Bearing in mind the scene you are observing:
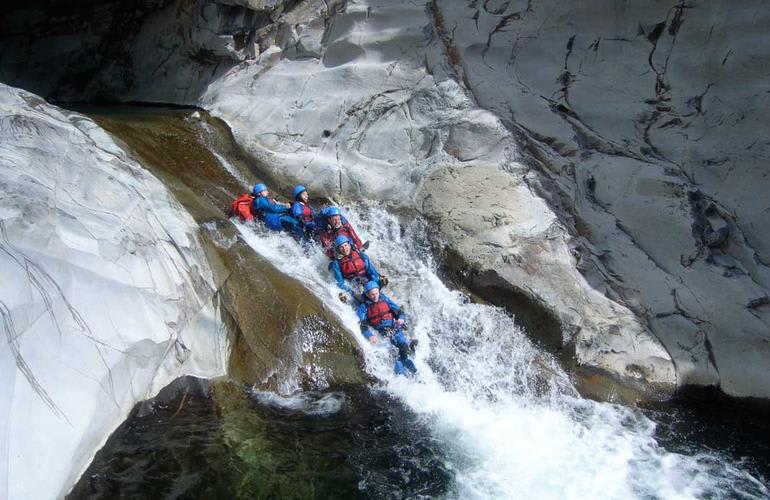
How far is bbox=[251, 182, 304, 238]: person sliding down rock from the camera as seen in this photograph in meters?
7.38

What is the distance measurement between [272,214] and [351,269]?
121 cm

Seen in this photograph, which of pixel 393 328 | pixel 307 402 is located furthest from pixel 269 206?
pixel 307 402

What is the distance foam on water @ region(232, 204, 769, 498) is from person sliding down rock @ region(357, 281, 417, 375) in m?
0.10

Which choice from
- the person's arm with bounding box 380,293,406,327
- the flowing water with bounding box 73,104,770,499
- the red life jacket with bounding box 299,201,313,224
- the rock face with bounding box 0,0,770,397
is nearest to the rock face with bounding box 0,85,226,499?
the flowing water with bounding box 73,104,770,499

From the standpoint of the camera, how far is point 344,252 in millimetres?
6938

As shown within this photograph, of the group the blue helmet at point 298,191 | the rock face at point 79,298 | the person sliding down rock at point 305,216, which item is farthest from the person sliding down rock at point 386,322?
the blue helmet at point 298,191

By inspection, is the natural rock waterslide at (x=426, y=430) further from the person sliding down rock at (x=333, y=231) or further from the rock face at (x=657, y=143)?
the rock face at (x=657, y=143)

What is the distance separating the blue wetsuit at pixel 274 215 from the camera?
7.37m

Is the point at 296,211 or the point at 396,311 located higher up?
the point at 296,211

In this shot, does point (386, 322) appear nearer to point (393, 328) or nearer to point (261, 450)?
point (393, 328)

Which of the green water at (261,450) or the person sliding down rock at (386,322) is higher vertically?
the person sliding down rock at (386,322)

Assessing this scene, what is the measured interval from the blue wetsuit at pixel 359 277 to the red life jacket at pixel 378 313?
413 mm

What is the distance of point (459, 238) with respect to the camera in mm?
7172

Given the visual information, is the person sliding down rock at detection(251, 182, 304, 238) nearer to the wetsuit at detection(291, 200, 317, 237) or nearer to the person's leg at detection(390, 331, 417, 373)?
the wetsuit at detection(291, 200, 317, 237)
